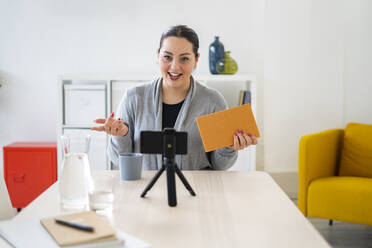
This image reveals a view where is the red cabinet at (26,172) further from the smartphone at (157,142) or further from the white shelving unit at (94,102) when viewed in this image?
the smartphone at (157,142)

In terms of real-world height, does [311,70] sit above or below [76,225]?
above

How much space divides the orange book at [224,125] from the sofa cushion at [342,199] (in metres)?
1.33

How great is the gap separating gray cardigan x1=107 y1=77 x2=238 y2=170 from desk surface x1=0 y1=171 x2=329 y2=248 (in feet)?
1.34

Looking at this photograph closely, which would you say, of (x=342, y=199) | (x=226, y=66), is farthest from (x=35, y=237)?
(x=226, y=66)

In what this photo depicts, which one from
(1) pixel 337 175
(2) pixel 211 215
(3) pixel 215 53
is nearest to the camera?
(2) pixel 211 215

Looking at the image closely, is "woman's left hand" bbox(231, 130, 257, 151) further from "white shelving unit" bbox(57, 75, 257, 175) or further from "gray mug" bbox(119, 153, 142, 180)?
Answer: "white shelving unit" bbox(57, 75, 257, 175)

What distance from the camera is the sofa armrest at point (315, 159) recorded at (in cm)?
255

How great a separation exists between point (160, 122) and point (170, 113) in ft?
0.37

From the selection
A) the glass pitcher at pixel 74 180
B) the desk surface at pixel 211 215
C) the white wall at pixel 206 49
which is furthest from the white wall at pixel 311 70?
the glass pitcher at pixel 74 180

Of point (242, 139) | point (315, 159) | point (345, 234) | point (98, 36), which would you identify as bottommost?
point (345, 234)

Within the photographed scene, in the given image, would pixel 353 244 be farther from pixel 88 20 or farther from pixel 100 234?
pixel 88 20

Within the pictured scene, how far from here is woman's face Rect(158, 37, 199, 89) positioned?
1.77 metres

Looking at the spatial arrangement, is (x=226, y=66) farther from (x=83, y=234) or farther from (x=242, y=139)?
(x=83, y=234)

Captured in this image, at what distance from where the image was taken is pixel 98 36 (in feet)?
11.6
